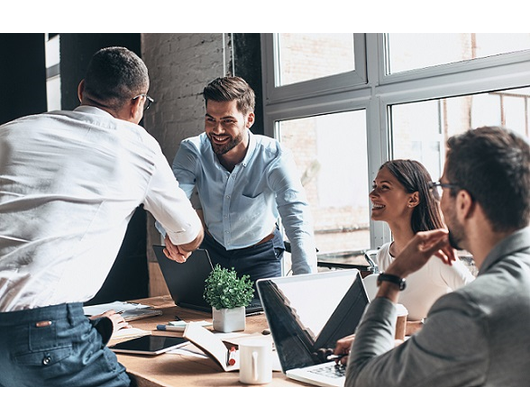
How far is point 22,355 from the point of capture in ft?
5.15

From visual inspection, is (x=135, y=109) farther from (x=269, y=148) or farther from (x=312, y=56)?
(x=312, y=56)

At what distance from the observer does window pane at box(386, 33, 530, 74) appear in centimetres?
301

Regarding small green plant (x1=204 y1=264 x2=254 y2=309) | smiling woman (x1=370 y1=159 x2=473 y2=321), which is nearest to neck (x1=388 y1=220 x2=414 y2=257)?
smiling woman (x1=370 y1=159 x2=473 y2=321)

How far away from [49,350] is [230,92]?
164cm

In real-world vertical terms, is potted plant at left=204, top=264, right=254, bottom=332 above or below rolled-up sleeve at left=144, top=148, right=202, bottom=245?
below

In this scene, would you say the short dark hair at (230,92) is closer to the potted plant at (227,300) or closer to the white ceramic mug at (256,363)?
the potted plant at (227,300)

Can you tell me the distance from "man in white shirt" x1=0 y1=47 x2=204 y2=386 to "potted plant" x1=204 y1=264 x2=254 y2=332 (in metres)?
0.47

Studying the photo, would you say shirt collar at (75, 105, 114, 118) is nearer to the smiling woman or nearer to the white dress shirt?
the white dress shirt

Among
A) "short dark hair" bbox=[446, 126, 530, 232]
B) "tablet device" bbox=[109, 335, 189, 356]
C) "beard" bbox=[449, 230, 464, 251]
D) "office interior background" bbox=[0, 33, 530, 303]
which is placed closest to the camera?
"short dark hair" bbox=[446, 126, 530, 232]

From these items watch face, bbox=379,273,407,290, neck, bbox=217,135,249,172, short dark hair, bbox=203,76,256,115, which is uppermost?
short dark hair, bbox=203,76,256,115
